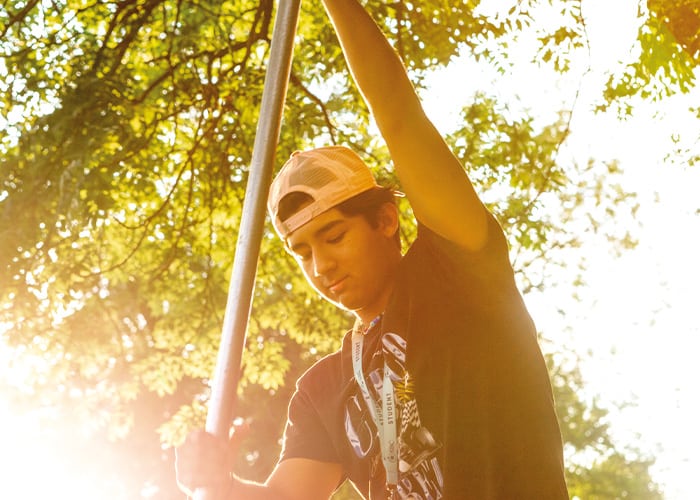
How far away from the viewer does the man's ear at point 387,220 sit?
2543mm

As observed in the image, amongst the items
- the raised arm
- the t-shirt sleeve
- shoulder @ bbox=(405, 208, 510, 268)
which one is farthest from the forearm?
the t-shirt sleeve

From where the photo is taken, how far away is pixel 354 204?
250cm

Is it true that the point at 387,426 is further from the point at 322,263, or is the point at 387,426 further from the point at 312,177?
the point at 312,177

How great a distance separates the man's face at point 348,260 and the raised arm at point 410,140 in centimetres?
38

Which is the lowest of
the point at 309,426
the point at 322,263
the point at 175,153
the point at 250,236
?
the point at 309,426

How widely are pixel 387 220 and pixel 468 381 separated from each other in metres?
0.69

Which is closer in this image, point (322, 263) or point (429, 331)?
point (429, 331)

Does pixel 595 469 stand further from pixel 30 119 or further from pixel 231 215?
pixel 30 119

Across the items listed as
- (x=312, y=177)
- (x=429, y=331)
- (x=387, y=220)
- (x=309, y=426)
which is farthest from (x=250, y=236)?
(x=309, y=426)

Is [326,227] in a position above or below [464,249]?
above

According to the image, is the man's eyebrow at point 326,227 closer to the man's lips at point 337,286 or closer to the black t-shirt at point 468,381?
the man's lips at point 337,286

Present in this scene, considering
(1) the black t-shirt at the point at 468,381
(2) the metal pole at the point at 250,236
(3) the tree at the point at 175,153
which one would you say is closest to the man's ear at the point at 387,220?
(1) the black t-shirt at the point at 468,381

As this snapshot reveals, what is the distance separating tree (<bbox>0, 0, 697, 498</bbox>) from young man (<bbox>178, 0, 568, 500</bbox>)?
3534 millimetres

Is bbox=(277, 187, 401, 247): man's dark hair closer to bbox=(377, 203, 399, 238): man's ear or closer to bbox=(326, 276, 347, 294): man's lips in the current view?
bbox=(377, 203, 399, 238): man's ear
